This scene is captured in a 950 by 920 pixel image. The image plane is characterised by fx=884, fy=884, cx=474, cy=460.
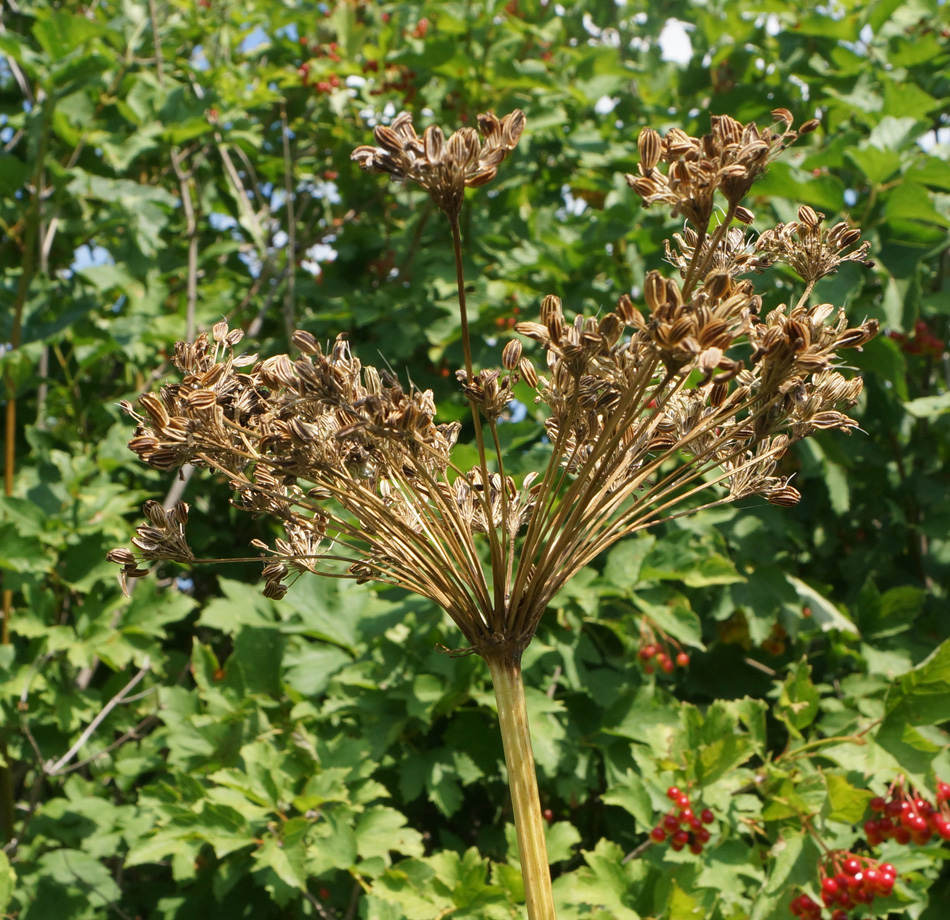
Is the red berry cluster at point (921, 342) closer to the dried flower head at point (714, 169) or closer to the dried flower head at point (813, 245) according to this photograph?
the dried flower head at point (813, 245)

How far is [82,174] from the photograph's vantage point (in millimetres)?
3238

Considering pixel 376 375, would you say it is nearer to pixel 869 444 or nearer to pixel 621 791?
pixel 621 791

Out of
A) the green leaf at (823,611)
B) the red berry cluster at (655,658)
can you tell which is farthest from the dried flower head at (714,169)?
the green leaf at (823,611)

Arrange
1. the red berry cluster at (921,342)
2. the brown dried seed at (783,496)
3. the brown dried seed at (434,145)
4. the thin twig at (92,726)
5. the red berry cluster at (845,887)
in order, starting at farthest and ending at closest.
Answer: the red berry cluster at (921,342) → the thin twig at (92,726) → the red berry cluster at (845,887) → the brown dried seed at (783,496) → the brown dried seed at (434,145)

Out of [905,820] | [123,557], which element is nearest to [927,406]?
[905,820]

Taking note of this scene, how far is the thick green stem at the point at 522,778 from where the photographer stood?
3.36ft

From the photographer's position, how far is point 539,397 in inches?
46.6

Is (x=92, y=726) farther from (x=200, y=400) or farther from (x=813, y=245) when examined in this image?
(x=813, y=245)

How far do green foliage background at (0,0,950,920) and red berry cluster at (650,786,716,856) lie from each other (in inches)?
2.2

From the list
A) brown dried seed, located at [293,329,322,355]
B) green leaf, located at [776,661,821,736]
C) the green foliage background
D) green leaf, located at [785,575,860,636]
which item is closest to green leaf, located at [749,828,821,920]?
the green foliage background

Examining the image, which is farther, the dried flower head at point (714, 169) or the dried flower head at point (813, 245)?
the dried flower head at point (813, 245)

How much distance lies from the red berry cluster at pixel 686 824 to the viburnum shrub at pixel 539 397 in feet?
4.25

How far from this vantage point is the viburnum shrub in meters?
1.00

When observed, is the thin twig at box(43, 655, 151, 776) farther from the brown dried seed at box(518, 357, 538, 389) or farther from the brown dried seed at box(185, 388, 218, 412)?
the brown dried seed at box(518, 357, 538, 389)
